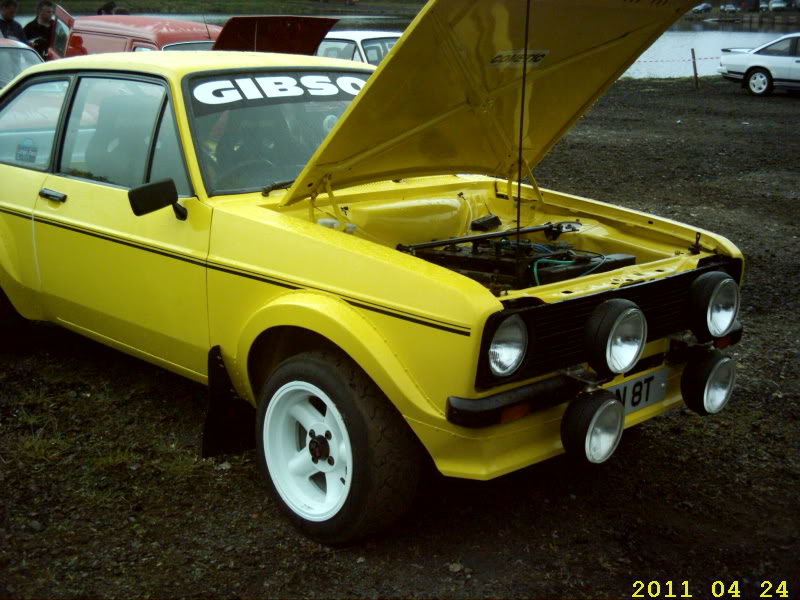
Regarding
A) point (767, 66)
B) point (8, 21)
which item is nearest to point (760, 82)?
point (767, 66)

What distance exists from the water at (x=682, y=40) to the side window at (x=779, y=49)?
8.37ft

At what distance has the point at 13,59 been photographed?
9.40 metres

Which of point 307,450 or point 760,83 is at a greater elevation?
point 307,450

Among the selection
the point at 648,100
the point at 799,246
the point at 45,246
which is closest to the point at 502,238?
the point at 45,246

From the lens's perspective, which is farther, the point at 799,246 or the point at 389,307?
the point at 799,246

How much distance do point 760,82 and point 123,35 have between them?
558 inches

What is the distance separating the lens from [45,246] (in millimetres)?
4398

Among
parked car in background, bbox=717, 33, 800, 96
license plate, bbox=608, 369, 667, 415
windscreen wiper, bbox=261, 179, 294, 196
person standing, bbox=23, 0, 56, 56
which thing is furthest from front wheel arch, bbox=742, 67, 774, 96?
windscreen wiper, bbox=261, 179, 294, 196

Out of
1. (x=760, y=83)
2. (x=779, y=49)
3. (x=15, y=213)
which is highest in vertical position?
(x=15, y=213)

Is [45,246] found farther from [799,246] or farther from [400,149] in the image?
[799,246]

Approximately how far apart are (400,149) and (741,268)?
1.48 meters

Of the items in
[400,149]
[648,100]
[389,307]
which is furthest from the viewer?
[648,100]

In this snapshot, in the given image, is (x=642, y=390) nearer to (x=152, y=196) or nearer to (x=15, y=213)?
(x=152, y=196)

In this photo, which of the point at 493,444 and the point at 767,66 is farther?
the point at 767,66
